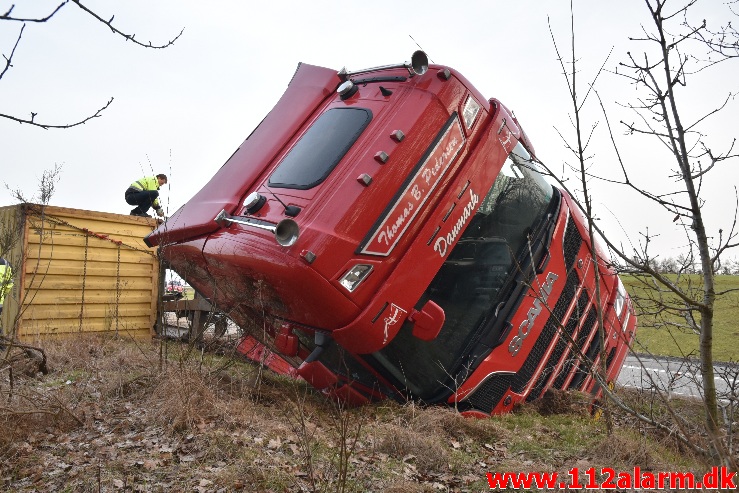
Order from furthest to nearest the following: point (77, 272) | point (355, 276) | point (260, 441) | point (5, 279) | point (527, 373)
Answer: point (77, 272)
point (5, 279)
point (527, 373)
point (355, 276)
point (260, 441)

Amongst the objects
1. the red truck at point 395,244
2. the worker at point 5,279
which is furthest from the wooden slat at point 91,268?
the red truck at point 395,244

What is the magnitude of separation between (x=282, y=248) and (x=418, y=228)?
963mm

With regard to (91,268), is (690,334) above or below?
above

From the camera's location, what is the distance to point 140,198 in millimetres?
8906

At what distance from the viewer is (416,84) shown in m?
4.30

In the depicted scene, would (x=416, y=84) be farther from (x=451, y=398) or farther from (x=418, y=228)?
(x=451, y=398)

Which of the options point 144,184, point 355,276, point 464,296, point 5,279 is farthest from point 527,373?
point 144,184

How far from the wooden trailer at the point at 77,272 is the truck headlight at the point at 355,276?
4791 mm

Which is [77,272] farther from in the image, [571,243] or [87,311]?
[571,243]

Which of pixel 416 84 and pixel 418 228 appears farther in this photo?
pixel 416 84

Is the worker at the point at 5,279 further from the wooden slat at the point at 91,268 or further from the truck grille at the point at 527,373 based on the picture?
the truck grille at the point at 527,373

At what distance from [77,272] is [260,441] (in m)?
5.40

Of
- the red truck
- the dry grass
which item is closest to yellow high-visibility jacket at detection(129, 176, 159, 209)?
the red truck

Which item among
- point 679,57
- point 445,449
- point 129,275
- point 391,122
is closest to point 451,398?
point 445,449
